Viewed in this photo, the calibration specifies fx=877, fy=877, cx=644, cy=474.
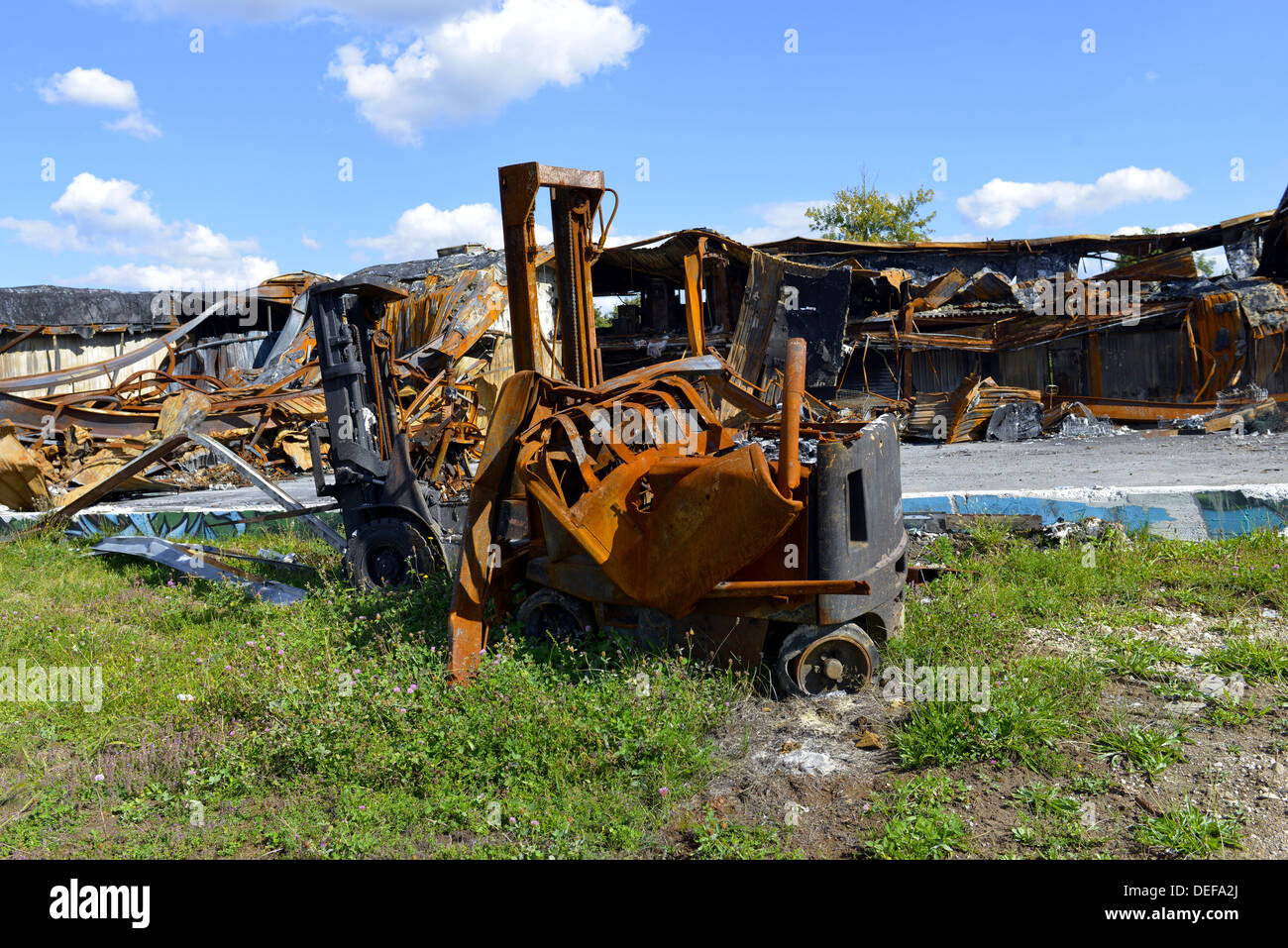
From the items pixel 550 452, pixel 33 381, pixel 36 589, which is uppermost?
pixel 33 381

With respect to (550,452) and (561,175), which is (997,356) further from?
(550,452)

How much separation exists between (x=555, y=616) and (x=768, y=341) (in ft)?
41.1

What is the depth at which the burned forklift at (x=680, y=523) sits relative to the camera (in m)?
4.27

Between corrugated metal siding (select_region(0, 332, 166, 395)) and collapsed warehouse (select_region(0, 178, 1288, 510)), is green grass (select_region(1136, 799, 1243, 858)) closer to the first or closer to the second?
collapsed warehouse (select_region(0, 178, 1288, 510))

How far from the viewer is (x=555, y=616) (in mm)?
5098

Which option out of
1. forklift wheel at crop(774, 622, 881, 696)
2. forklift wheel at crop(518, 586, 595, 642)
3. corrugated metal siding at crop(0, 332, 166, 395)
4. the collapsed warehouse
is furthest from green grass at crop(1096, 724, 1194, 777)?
corrugated metal siding at crop(0, 332, 166, 395)

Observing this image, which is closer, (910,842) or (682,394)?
(910,842)

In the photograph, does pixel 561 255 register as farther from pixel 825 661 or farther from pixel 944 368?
pixel 944 368

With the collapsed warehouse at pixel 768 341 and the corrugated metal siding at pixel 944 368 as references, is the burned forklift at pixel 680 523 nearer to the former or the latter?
the collapsed warehouse at pixel 768 341

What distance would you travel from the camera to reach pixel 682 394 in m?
5.57

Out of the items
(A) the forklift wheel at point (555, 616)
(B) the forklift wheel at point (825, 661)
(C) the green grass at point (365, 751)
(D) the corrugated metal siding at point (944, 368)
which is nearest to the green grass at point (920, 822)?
(C) the green grass at point (365, 751)

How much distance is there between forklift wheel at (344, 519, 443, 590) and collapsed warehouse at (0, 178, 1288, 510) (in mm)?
4435

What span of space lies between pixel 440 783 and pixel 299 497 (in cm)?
767
